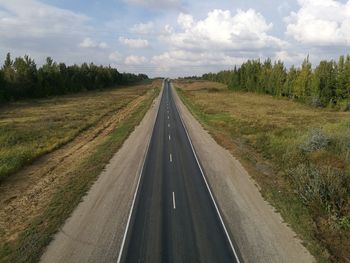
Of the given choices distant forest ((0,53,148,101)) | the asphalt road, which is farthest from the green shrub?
distant forest ((0,53,148,101))

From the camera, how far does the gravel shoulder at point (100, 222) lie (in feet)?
40.4

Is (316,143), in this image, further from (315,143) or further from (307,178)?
(307,178)

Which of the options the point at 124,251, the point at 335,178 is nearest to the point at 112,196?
the point at 124,251

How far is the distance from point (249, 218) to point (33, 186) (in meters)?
12.2

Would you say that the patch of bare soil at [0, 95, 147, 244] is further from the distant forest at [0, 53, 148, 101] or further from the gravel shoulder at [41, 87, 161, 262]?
the distant forest at [0, 53, 148, 101]

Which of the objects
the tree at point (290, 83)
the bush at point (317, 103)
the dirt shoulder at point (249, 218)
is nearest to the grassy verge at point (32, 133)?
the dirt shoulder at point (249, 218)

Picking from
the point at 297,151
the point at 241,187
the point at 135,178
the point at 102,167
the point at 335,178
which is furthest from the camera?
the point at 297,151

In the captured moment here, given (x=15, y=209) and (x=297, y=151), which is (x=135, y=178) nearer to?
(x=15, y=209)

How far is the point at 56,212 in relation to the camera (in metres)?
15.9

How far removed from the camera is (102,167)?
23.4 metres

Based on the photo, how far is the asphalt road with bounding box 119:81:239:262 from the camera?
12.3 metres

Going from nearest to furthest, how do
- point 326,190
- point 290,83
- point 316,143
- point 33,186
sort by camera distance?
point 326,190 < point 33,186 < point 316,143 < point 290,83

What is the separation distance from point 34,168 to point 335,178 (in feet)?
60.6

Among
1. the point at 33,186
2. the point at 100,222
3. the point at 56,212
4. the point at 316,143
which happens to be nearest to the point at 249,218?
the point at 100,222
